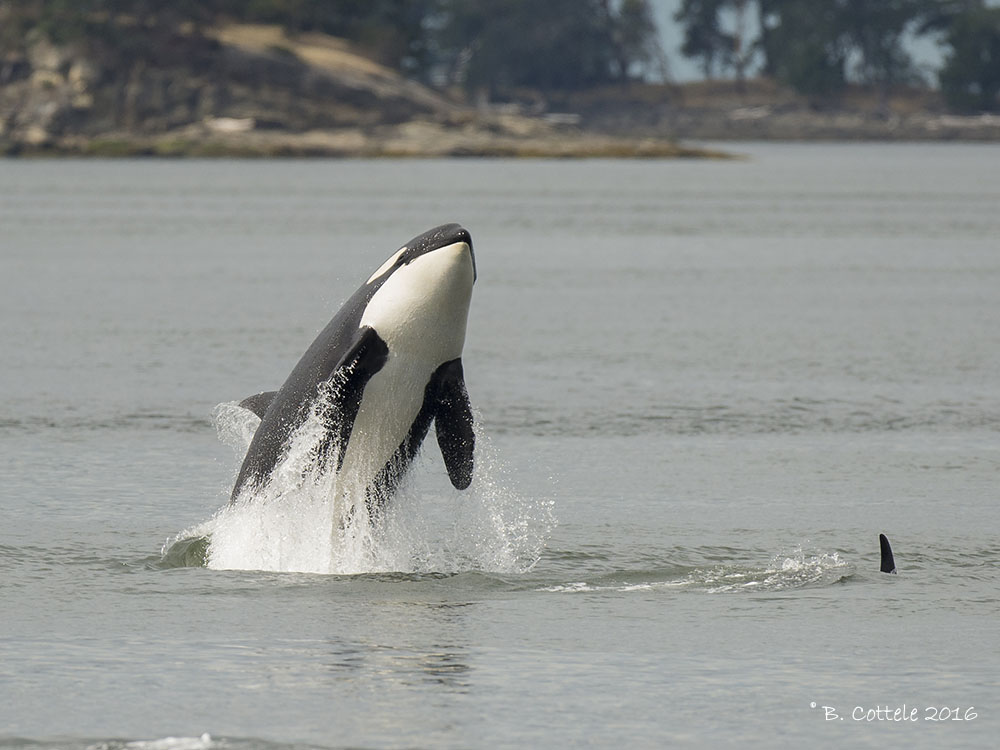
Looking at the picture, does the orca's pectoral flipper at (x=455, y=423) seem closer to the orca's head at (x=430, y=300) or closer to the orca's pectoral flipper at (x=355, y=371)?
the orca's head at (x=430, y=300)

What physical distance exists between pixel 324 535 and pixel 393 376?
1297 mm

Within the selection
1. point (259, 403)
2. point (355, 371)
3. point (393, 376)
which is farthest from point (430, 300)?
point (259, 403)

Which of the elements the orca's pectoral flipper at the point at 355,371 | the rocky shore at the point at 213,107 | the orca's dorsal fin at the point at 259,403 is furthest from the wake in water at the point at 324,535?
the rocky shore at the point at 213,107

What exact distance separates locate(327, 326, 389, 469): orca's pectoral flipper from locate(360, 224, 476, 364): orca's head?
82 mm

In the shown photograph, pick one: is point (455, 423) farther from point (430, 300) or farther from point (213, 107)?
point (213, 107)

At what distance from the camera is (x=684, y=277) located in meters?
42.0

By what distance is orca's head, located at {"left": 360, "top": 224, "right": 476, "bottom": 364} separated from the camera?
1247cm

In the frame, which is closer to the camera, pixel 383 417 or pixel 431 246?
pixel 431 246

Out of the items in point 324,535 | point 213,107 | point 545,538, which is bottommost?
point 545,538

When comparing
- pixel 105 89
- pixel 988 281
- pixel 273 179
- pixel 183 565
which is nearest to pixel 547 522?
pixel 183 565

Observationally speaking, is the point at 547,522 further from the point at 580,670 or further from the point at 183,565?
the point at 580,670

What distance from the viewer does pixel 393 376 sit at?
12.6 metres

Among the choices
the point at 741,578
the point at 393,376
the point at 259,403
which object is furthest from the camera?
the point at 259,403

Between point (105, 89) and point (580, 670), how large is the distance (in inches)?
5343
